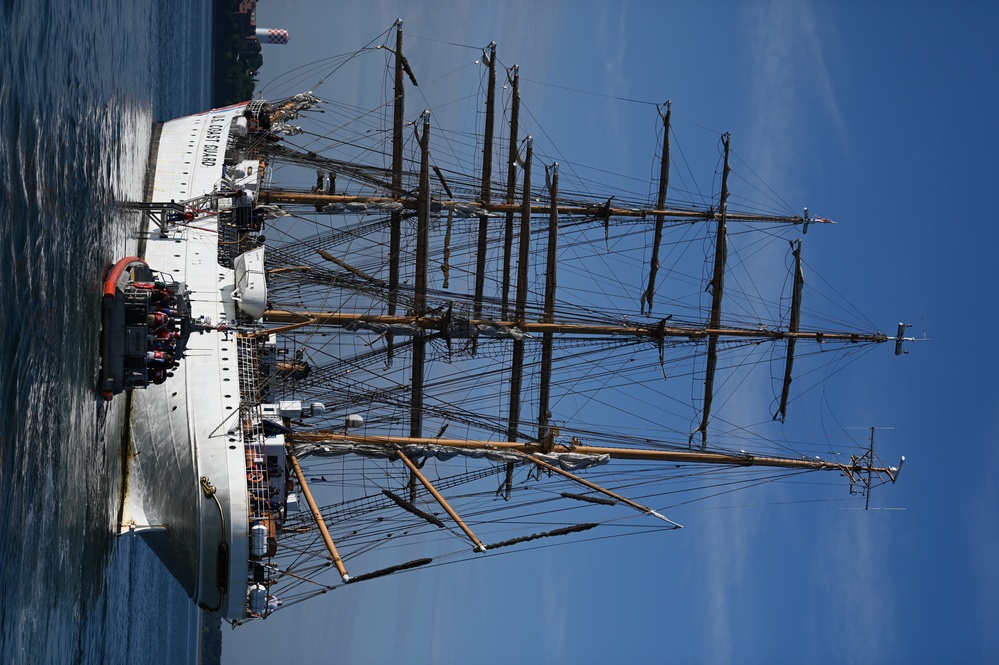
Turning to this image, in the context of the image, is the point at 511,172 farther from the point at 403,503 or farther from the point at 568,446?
the point at 403,503

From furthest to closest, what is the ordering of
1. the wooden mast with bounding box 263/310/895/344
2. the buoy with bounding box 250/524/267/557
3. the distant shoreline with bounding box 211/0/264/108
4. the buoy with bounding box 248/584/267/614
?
the distant shoreline with bounding box 211/0/264/108 → the wooden mast with bounding box 263/310/895/344 → the buoy with bounding box 248/584/267/614 → the buoy with bounding box 250/524/267/557

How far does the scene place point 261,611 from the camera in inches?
1433

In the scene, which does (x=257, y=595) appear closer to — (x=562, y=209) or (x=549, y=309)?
(x=549, y=309)

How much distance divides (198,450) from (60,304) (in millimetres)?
7896

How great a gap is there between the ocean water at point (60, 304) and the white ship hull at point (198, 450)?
1.23 m

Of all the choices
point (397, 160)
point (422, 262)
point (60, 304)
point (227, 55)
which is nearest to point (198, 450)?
point (60, 304)

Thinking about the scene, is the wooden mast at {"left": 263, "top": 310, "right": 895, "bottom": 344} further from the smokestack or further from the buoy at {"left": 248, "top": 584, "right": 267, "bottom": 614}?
the smokestack

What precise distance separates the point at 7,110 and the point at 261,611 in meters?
17.7

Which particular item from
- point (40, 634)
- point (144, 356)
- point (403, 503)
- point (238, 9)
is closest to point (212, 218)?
point (144, 356)

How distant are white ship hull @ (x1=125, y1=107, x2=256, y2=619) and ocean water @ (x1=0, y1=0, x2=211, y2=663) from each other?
1.23 metres

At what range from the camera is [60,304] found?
2992 centimetres

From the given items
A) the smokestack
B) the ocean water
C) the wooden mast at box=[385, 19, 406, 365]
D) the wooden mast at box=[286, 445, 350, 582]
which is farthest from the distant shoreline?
the wooden mast at box=[286, 445, 350, 582]

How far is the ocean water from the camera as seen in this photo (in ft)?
85.1

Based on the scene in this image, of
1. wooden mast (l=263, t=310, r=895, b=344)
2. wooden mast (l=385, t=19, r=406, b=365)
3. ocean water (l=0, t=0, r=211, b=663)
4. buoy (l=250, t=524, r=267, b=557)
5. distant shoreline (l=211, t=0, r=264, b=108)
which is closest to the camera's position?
ocean water (l=0, t=0, r=211, b=663)
